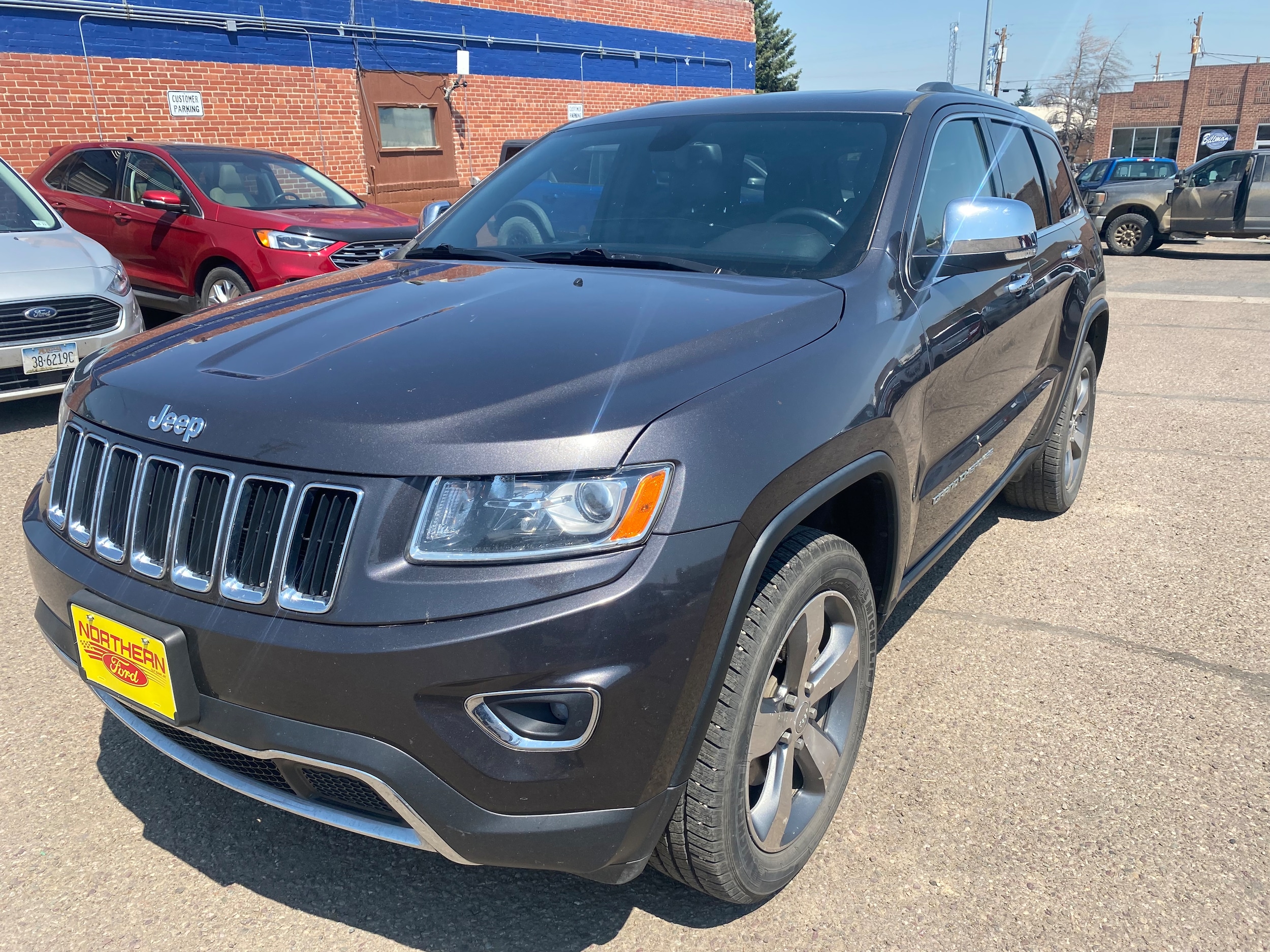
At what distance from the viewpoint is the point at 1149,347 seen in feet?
29.5

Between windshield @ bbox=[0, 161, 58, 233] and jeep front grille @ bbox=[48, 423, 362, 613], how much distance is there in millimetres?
5340

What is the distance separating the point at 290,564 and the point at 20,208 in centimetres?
630

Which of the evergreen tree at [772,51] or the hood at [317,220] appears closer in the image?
the hood at [317,220]

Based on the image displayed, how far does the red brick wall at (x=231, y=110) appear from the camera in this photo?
1240 cm

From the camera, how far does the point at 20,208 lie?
6.62 meters

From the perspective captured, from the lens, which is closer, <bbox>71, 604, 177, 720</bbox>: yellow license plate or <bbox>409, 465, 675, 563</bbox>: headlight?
<bbox>409, 465, 675, 563</bbox>: headlight

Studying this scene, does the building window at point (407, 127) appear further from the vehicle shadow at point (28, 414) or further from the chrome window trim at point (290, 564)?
the chrome window trim at point (290, 564)

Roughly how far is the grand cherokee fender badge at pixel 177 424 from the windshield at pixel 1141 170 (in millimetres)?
20701

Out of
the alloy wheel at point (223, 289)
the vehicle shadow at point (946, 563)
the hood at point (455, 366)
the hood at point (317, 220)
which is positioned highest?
the hood at point (455, 366)

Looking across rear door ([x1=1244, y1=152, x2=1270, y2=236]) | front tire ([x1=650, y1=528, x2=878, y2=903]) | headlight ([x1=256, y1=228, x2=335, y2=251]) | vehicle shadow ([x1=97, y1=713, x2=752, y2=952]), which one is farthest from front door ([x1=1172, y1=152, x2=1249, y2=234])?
vehicle shadow ([x1=97, y1=713, x2=752, y2=952])

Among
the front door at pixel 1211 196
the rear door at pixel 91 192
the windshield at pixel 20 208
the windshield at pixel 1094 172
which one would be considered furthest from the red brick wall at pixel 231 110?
the windshield at pixel 1094 172

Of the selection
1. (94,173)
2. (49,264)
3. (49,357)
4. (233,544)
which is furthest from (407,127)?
(233,544)

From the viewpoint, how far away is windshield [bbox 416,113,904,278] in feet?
9.14

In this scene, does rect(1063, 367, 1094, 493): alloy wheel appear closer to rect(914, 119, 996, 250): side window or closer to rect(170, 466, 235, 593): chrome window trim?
rect(914, 119, 996, 250): side window
